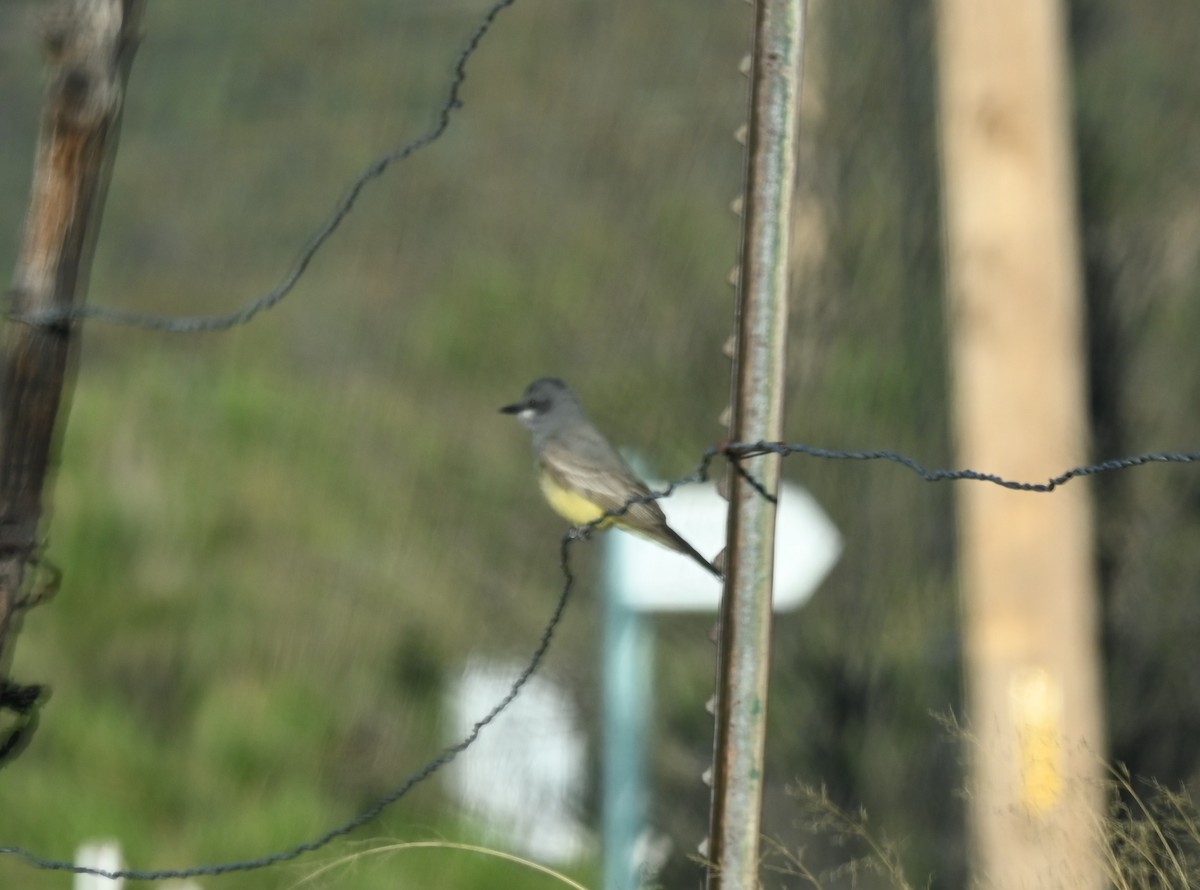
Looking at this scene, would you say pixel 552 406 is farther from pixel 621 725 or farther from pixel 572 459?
pixel 621 725

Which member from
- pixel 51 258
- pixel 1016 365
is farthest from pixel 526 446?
pixel 51 258

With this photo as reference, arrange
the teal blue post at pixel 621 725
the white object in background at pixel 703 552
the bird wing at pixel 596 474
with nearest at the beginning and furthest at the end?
the bird wing at pixel 596 474 → the white object in background at pixel 703 552 → the teal blue post at pixel 621 725

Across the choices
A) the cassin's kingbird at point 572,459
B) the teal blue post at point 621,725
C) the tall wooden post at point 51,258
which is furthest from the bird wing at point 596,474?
the tall wooden post at point 51,258

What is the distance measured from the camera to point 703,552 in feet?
16.8

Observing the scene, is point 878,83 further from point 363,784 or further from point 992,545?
point 363,784

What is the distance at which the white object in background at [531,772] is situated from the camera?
6055 mm

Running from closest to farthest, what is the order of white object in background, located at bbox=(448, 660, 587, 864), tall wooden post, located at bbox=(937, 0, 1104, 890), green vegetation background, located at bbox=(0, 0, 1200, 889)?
tall wooden post, located at bbox=(937, 0, 1104, 890) < green vegetation background, located at bbox=(0, 0, 1200, 889) < white object in background, located at bbox=(448, 660, 587, 864)

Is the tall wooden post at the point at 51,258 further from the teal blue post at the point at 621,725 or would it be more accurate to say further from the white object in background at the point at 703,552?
the teal blue post at the point at 621,725

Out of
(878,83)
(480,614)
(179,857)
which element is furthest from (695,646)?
(179,857)

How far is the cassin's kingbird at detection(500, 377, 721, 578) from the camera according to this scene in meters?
4.59

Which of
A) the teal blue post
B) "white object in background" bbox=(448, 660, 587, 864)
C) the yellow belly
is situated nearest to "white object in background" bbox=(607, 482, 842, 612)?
the teal blue post

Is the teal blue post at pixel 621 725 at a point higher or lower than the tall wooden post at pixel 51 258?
lower

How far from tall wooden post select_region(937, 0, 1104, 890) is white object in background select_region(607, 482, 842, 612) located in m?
0.50

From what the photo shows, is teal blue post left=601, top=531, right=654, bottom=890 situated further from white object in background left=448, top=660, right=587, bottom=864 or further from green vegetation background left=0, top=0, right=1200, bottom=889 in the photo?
white object in background left=448, top=660, right=587, bottom=864
